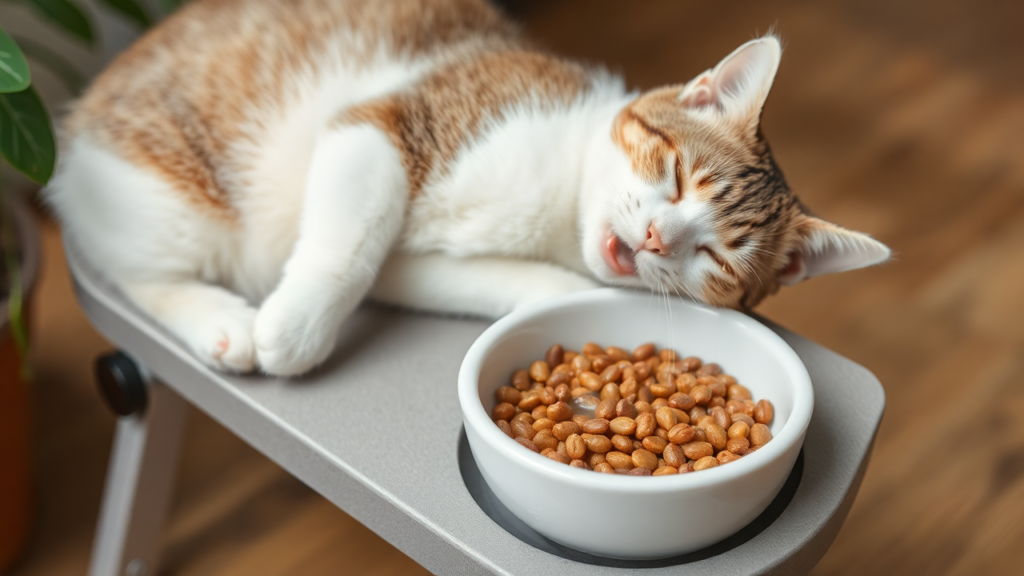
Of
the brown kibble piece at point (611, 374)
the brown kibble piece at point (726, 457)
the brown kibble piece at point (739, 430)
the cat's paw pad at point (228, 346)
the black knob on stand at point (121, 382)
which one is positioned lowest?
the black knob on stand at point (121, 382)

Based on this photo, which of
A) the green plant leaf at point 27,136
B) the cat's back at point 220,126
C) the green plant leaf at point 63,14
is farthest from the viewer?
the green plant leaf at point 63,14

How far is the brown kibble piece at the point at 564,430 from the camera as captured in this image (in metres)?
0.99

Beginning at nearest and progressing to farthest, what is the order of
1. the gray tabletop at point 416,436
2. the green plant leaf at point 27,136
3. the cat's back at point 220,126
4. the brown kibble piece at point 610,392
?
1. the gray tabletop at point 416,436
2. the brown kibble piece at point 610,392
3. the green plant leaf at point 27,136
4. the cat's back at point 220,126

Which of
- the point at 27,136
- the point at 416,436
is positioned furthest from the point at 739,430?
the point at 27,136

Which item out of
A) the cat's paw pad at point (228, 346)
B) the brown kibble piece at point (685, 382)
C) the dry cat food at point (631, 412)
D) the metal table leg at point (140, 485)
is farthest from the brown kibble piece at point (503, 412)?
the metal table leg at point (140, 485)

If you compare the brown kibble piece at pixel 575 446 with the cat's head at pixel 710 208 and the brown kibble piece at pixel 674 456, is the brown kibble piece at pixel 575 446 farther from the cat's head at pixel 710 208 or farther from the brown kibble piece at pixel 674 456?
the cat's head at pixel 710 208

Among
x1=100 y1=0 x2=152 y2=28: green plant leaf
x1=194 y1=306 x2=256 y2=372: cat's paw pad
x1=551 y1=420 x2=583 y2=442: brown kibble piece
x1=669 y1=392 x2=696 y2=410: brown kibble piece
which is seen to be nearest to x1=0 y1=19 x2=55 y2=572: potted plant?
x1=194 y1=306 x2=256 y2=372: cat's paw pad

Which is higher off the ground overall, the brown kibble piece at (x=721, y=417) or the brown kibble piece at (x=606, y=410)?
the brown kibble piece at (x=721, y=417)

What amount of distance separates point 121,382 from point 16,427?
12.5 inches

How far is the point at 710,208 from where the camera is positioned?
109cm

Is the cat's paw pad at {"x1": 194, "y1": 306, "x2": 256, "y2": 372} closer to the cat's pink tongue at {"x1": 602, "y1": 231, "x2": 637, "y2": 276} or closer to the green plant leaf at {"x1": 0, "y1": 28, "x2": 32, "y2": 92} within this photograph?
the green plant leaf at {"x1": 0, "y1": 28, "x2": 32, "y2": 92}

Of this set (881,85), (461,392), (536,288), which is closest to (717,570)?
(461,392)

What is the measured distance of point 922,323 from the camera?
2066 mm

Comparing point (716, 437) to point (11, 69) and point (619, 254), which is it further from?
point (11, 69)
